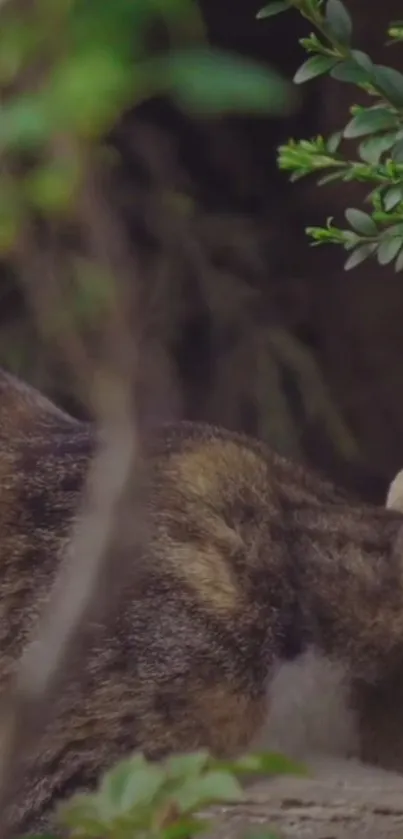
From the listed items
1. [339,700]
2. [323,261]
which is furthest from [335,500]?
[323,261]

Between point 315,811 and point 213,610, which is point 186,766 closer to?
point 315,811

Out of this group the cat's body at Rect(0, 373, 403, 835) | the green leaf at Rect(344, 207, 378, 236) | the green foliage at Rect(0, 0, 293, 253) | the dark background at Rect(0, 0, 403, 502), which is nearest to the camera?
the green foliage at Rect(0, 0, 293, 253)

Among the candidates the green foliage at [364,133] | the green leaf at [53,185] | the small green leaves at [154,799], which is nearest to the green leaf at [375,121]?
the green foliage at [364,133]

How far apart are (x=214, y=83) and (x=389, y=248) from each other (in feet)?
4.61

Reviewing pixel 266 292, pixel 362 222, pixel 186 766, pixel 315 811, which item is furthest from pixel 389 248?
pixel 266 292

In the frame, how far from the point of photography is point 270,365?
4383 millimetres

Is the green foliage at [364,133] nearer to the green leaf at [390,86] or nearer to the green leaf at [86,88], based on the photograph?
the green leaf at [390,86]

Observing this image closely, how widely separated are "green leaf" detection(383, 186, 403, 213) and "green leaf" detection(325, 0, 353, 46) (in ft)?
0.64

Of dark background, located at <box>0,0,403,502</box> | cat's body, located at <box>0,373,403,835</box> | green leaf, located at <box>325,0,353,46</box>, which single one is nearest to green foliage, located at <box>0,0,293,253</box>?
cat's body, located at <box>0,373,403,835</box>

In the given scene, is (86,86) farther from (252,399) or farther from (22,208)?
(252,399)

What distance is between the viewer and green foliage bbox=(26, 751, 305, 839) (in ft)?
2.99

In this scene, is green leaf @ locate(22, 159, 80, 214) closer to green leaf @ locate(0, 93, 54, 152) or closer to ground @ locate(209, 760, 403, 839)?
green leaf @ locate(0, 93, 54, 152)

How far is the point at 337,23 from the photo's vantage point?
1891 mm

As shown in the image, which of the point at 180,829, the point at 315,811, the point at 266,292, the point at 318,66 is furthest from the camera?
the point at 266,292
